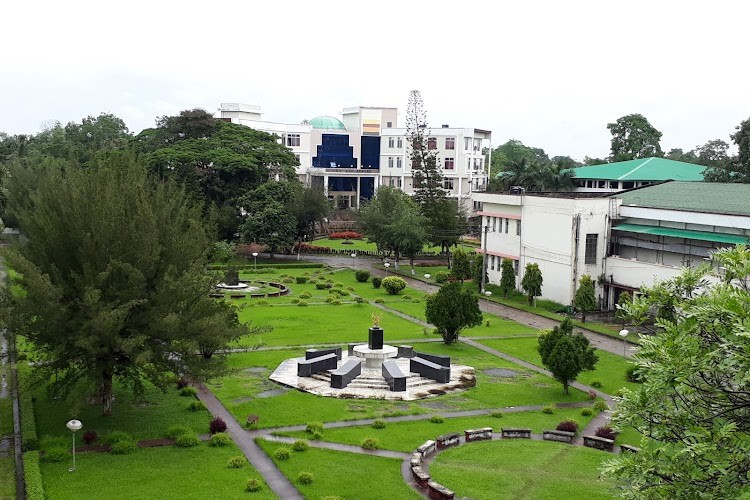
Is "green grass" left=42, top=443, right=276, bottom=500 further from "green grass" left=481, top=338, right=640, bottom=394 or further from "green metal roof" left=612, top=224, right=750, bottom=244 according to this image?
"green metal roof" left=612, top=224, right=750, bottom=244

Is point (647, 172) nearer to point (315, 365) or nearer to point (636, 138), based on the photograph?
point (636, 138)

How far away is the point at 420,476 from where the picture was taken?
64.1 ft

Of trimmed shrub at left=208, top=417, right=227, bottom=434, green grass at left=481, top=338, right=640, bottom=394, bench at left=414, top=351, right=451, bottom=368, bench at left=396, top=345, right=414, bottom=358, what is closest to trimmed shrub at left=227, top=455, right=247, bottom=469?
trimmed shrub at left=208, top=417, right=227, bottom=434

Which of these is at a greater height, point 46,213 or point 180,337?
point 46,213

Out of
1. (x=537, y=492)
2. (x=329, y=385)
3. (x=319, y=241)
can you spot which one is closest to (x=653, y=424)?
(x=537, y=492)

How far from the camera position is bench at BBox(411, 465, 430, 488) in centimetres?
1942

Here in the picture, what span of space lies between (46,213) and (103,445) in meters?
7.17

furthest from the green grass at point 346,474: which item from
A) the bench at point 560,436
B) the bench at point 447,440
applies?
the bench at point 560,436

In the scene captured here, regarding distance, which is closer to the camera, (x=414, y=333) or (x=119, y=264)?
(x=119, y=264)

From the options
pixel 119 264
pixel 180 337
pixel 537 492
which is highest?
pixel 119 264

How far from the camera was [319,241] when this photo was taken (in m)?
80.7

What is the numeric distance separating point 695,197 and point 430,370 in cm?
2466

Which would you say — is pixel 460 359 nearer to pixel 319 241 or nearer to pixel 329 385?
pixel 329 385

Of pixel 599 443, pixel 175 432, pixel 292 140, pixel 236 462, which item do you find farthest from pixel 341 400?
pixel 292 140
